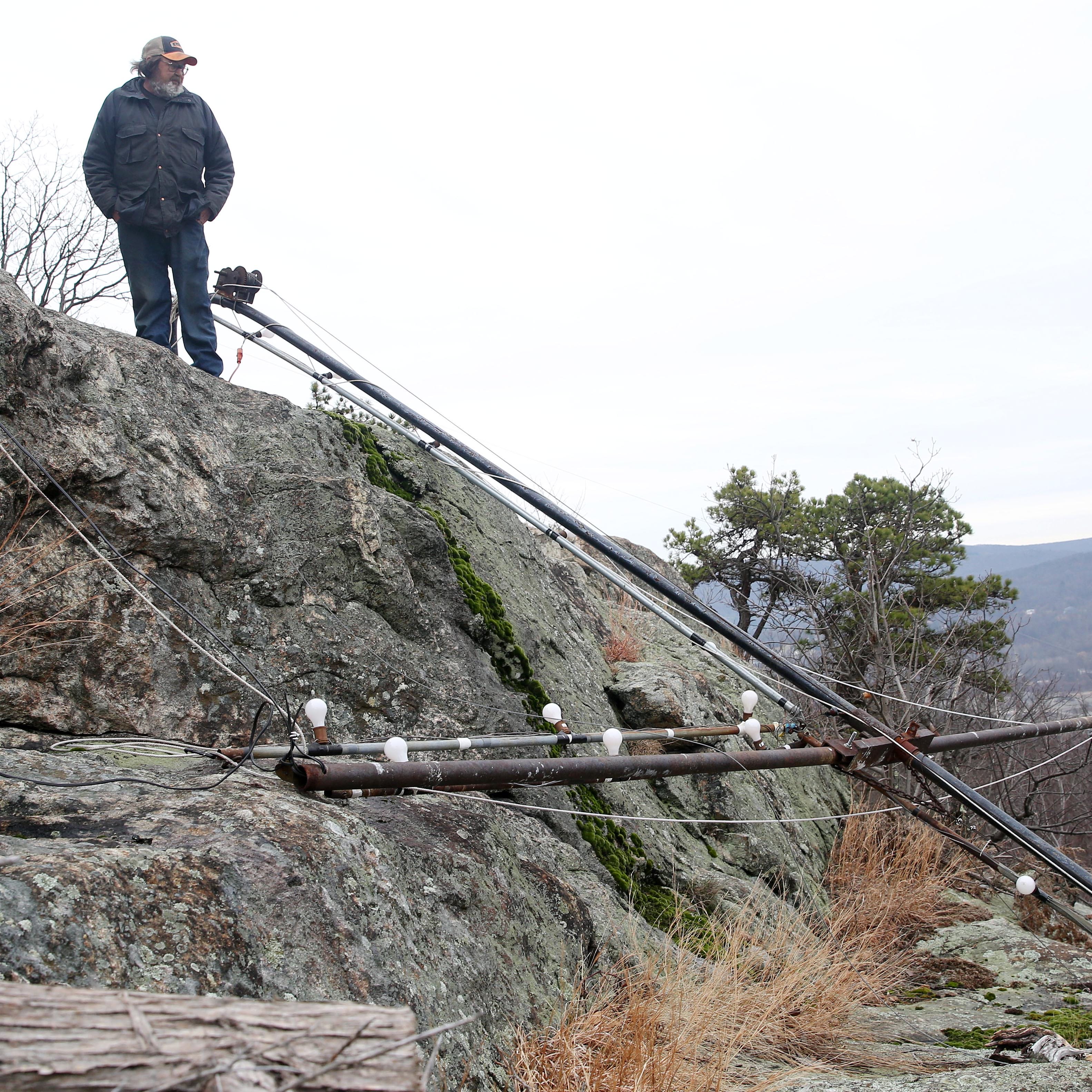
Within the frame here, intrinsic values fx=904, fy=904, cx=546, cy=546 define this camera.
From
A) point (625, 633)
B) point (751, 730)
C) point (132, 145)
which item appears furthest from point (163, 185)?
point (625, 633)

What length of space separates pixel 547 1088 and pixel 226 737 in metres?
1.94

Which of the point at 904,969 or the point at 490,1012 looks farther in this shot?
the point at 904,969

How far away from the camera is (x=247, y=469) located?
4.71 meters

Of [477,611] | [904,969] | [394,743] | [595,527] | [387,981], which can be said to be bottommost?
[904,969]

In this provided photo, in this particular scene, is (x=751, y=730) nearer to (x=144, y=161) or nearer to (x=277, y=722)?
(x=277, y=722)

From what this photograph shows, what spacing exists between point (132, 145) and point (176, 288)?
32.2 inches

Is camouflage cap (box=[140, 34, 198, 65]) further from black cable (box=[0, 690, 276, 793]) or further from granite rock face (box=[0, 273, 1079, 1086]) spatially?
black cable (box=[0, 690, 276, 793])

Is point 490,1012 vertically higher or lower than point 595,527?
lower

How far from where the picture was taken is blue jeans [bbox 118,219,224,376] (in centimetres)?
541

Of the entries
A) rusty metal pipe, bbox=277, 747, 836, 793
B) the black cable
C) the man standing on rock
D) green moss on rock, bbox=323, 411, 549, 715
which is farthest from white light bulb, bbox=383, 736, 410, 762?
the man standing on rock

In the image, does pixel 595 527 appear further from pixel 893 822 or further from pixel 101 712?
pixel 893 822

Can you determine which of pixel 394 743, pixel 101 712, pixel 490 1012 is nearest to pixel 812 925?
pixel 490 1012

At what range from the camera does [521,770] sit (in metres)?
3.40

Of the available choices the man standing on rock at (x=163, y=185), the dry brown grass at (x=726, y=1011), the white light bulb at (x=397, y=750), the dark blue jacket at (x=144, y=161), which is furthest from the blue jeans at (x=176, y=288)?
the dry brown grass at (x=726, y=1011)
